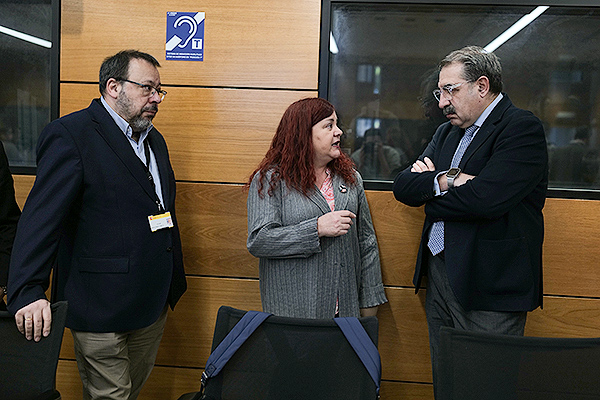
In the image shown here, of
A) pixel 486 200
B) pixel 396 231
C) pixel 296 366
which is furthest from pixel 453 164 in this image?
pixel 296 366

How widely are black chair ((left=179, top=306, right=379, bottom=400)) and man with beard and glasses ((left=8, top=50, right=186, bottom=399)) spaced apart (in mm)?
684

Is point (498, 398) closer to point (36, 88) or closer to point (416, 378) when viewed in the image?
point (416, 378)

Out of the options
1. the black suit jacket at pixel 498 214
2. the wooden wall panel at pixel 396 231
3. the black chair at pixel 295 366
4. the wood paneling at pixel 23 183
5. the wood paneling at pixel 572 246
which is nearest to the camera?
the black chair at pixel 295 366

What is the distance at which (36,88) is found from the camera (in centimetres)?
287

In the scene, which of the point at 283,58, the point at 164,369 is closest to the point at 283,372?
the point at 164,369

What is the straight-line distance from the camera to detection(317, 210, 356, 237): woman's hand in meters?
2.10

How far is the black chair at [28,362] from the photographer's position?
5.36ft

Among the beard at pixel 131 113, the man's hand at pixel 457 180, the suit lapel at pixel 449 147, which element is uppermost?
the beard at pixel 131 113

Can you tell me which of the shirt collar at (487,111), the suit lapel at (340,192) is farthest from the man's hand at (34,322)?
the shirt collar at (487,111)

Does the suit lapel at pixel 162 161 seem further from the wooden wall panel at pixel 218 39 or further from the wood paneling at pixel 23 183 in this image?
the wood paneling at pixel 23 183

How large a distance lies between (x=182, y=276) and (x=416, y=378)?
4.80 ft

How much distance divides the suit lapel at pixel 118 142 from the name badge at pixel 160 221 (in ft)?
0.30

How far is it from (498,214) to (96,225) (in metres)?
1.65

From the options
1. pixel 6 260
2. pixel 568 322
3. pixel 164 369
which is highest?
pixel 6 260
